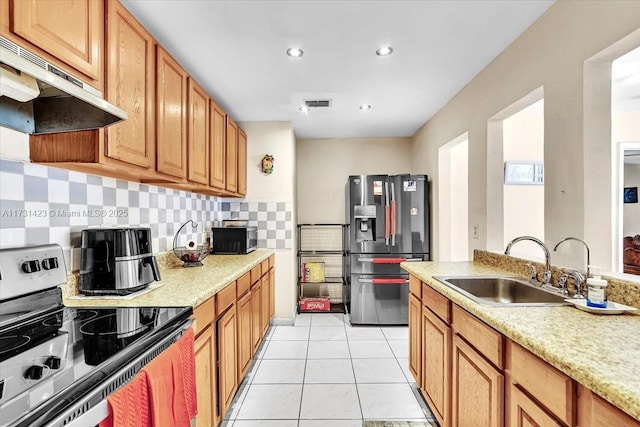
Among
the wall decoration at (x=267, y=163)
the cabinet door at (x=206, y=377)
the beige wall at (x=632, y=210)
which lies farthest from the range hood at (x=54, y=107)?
the beige wall at (x=632, y=210)

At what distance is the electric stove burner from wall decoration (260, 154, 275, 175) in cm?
280

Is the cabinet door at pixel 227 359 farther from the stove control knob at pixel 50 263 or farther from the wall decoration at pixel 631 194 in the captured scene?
the wall decoration at pixel 631 194

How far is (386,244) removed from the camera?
3611mm

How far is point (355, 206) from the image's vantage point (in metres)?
3.65

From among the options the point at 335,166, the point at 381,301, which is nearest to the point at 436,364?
the point at 381,301

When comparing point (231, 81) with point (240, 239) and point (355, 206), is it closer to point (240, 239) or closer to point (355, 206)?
point (240, 239)

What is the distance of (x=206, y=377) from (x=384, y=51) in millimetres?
2223

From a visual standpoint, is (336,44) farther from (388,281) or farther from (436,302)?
(388,281)

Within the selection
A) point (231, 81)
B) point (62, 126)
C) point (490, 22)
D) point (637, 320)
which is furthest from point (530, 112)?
point (62, 126)

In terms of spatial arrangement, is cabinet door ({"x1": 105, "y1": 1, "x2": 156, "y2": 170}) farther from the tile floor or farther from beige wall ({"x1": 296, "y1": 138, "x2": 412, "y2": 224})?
beige wall ({"x1": 296, "y1": 138, "x2": 412, "y2": 224})

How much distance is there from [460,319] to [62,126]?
6.12 ft

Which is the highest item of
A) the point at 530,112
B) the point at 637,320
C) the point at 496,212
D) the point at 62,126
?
the point at 530,112

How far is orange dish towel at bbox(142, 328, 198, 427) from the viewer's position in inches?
37.3

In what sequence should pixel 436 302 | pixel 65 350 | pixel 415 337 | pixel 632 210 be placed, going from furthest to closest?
pixel 632 210 < pixel 415 337 < pixel 436 302 < pixel 65 350
